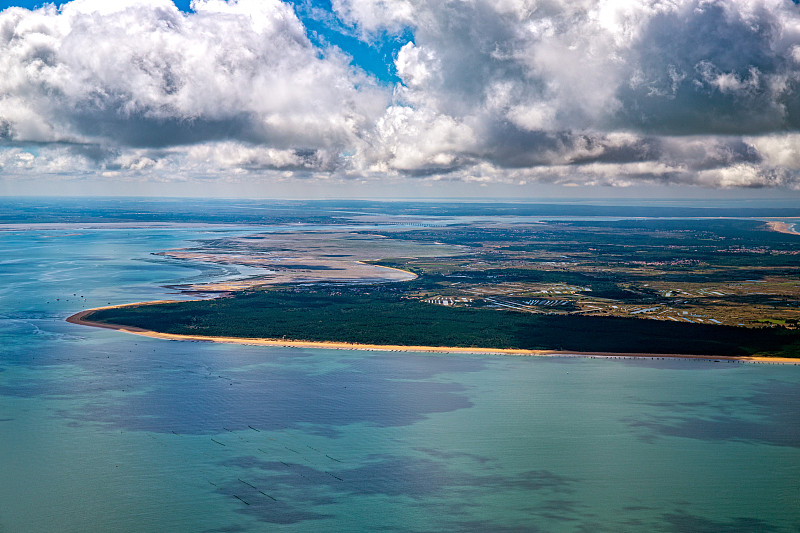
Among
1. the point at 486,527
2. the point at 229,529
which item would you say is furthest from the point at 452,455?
the point at 229,529

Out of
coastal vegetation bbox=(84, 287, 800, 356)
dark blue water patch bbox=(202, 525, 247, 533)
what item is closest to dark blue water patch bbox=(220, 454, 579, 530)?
dark blue water patch bbox=(202, 525, 247, 533)

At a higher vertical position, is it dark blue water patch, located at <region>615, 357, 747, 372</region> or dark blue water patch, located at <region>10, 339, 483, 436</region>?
dark blue water patch, located at <region>615, 357, 747, 372</region>

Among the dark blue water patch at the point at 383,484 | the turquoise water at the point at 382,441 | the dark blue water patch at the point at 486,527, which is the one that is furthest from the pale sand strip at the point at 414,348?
the dark blue water patch at the point at 486,527

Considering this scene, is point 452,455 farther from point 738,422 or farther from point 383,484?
point 738,422

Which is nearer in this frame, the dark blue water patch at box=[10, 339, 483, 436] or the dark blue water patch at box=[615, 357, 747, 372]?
the dark blue water patch at box=[10, 339, 483, 436]

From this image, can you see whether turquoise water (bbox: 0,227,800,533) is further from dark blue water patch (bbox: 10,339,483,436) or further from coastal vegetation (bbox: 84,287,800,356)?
coastal vegetation (bbox: 84,287,800,356)

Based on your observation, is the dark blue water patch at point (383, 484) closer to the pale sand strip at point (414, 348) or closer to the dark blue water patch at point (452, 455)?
the dark blue water patch at point (452, 455)
